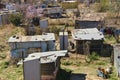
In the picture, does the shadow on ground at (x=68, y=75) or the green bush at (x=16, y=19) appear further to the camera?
the green bush at (x=16, y=19)

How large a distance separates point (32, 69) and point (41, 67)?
881mm

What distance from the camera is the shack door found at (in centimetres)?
1502

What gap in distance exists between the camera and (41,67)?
52.1ft

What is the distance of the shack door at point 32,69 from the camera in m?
15.0

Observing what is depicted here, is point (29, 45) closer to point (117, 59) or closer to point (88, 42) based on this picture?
point (88, 42)

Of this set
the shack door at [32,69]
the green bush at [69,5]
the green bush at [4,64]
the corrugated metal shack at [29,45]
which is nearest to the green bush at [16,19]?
the corrugated metal shack at [29,45]

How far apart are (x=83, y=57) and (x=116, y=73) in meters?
4.40

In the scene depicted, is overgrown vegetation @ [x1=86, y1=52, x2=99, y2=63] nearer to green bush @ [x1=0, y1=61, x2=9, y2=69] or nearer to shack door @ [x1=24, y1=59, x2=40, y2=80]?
green bush @ [x1=0, y1=61, x2=9, y2=69]

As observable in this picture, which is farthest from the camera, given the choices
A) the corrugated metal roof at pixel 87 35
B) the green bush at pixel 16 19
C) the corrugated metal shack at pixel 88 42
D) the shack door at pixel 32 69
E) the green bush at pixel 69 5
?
the green bush at pixel 69 5

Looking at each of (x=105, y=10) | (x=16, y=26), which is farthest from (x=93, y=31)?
(x=105, y=10)

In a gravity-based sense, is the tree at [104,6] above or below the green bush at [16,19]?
above

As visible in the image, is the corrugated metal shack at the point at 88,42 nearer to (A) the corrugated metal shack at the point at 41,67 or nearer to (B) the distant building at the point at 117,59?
(B) the distant building at the point at 117,59

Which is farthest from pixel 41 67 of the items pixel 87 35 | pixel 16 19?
pixel 16 19

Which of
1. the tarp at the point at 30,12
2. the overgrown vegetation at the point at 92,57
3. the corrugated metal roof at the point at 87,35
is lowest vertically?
the overgrown vegetation at the point at 92,57
